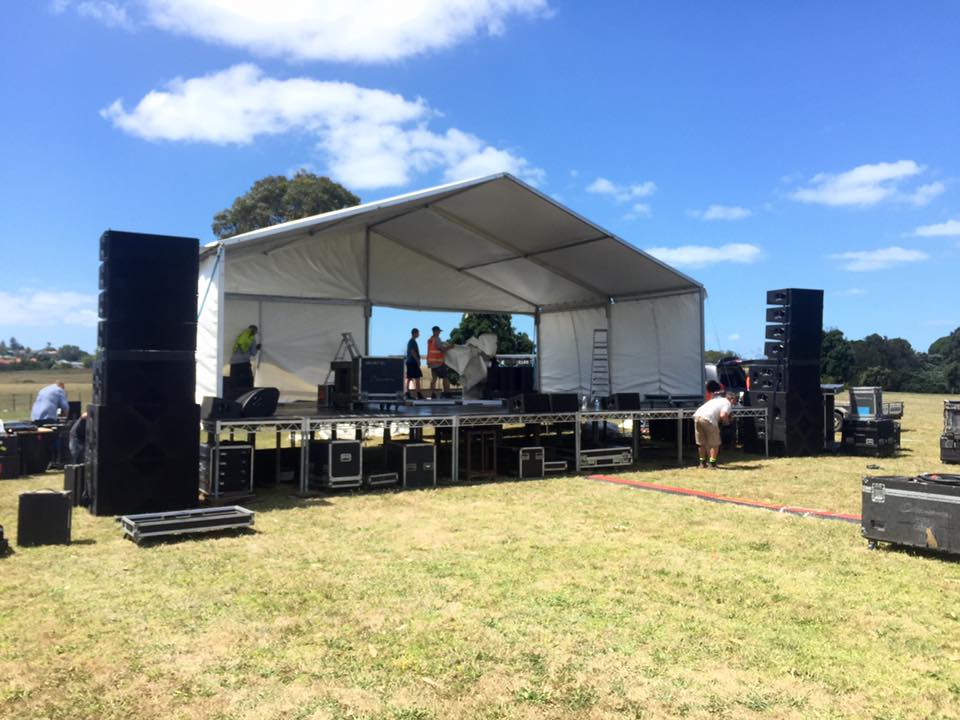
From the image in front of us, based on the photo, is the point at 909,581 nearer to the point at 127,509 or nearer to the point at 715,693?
the point at 715,693

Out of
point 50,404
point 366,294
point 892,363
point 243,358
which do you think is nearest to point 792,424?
point 366,294

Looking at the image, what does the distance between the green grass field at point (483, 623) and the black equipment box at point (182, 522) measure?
5.5 inches

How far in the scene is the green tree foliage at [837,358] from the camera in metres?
44.0

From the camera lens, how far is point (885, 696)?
2990 mm

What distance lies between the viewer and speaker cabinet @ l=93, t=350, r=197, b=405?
6586 millimetres

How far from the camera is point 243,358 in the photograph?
12547mm

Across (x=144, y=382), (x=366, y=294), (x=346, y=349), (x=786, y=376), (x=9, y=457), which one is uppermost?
(x=366, y=294)

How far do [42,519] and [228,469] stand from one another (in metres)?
2.19

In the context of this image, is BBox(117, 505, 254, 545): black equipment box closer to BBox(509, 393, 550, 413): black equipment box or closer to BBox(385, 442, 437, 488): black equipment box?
BBox(385, 442, 437, 488): black equipment box

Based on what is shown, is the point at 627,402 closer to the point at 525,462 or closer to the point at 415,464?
the point at 525,462

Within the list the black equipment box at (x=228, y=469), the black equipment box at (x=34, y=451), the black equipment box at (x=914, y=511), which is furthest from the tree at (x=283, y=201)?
the black equipment box at (x=914, y=511)

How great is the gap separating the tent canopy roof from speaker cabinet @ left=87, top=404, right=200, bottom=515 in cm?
283

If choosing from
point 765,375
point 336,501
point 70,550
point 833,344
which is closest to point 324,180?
point 765,375

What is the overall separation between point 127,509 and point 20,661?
348cm
